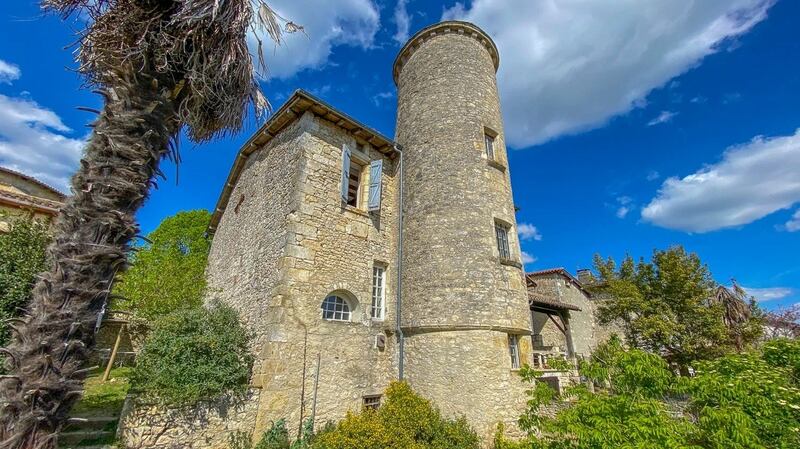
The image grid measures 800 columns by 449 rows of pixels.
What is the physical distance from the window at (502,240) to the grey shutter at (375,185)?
3.76m

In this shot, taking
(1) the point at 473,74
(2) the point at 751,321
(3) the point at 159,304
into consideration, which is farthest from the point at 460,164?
(2) the point at 751,321

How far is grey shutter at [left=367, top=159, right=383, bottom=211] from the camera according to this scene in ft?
33.2

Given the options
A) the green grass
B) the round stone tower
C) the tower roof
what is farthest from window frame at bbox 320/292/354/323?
the tower roof

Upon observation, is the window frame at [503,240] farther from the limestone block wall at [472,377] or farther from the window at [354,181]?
the window at [354,181]

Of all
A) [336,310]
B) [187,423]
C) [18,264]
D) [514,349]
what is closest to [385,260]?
[336,310]

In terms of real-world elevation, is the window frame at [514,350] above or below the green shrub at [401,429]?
above

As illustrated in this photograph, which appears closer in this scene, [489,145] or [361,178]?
[361,178]

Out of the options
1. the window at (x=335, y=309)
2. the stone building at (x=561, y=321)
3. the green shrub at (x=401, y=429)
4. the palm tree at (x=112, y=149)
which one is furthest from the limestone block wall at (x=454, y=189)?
the stone building at (x=561, y=321)

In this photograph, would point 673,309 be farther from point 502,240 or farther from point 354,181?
point 354,181

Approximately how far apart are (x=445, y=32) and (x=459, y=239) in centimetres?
792

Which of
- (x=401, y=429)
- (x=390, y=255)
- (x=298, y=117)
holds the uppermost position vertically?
(x=298, y=117)

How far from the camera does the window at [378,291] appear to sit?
9664 millimetres

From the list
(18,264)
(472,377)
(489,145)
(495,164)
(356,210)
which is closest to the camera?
(18,264)

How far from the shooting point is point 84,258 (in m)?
3.45
